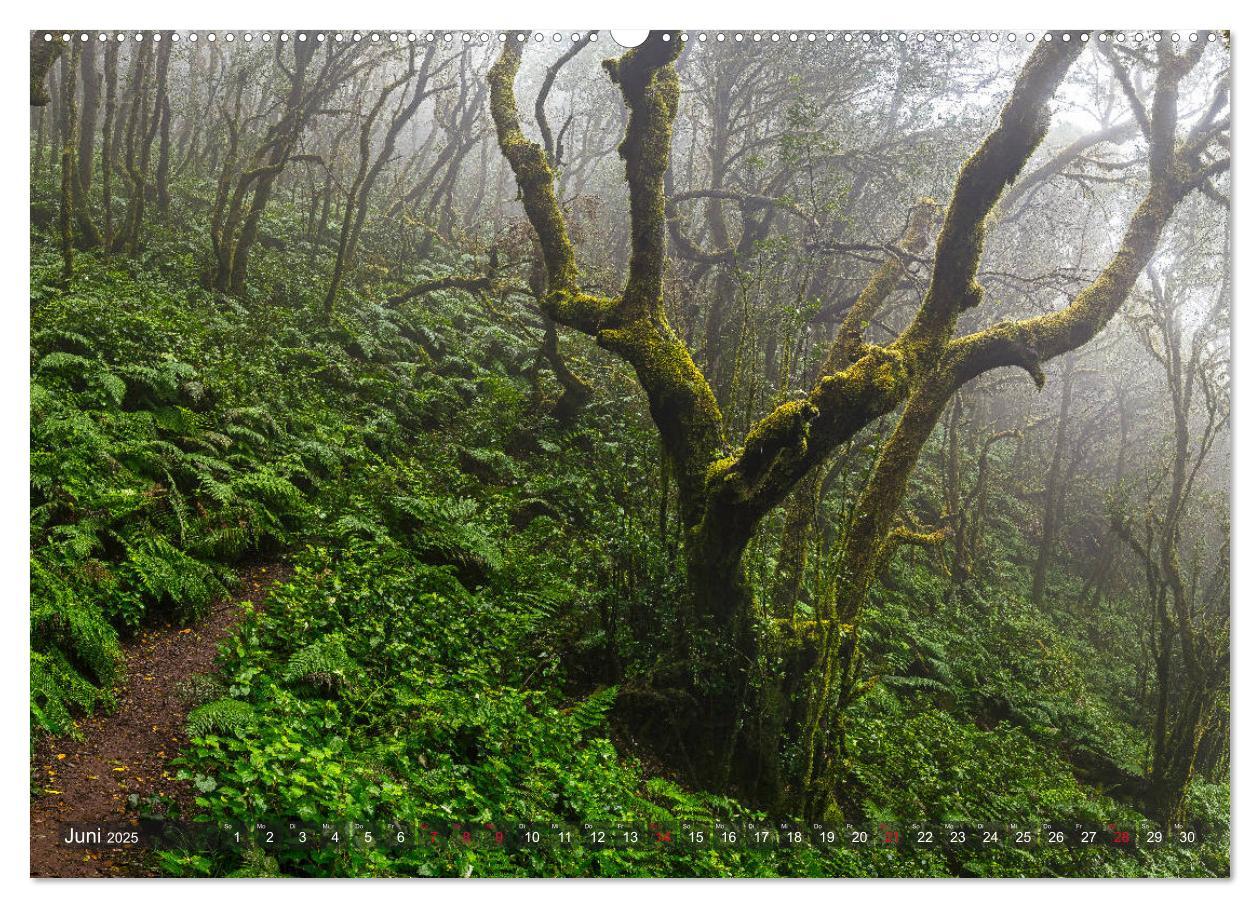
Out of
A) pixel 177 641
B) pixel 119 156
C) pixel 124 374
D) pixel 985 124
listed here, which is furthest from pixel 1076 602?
pixel 119 156

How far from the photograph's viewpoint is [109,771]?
9.66 ft

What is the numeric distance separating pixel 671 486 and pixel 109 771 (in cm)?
300

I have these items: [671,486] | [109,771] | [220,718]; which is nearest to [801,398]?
[671,486]

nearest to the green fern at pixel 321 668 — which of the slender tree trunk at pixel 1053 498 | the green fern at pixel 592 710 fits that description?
the green fern at pixel 592 710

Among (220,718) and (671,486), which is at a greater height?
(671,486)

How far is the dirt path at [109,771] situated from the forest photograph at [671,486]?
19mm

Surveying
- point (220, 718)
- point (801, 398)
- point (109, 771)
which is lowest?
point (109, 771)

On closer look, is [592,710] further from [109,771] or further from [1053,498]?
[1053,498]

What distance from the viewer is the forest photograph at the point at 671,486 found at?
322 cm

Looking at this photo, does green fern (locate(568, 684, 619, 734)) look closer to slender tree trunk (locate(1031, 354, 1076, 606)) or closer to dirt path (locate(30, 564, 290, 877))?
dirt path (locate(30, 564, 290, 877))

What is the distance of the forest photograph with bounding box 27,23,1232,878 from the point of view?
127 inches

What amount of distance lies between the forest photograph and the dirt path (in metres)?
0.02

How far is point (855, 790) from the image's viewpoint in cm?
383

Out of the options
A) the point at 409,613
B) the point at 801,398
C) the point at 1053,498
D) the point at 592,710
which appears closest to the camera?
the point at 592,710
